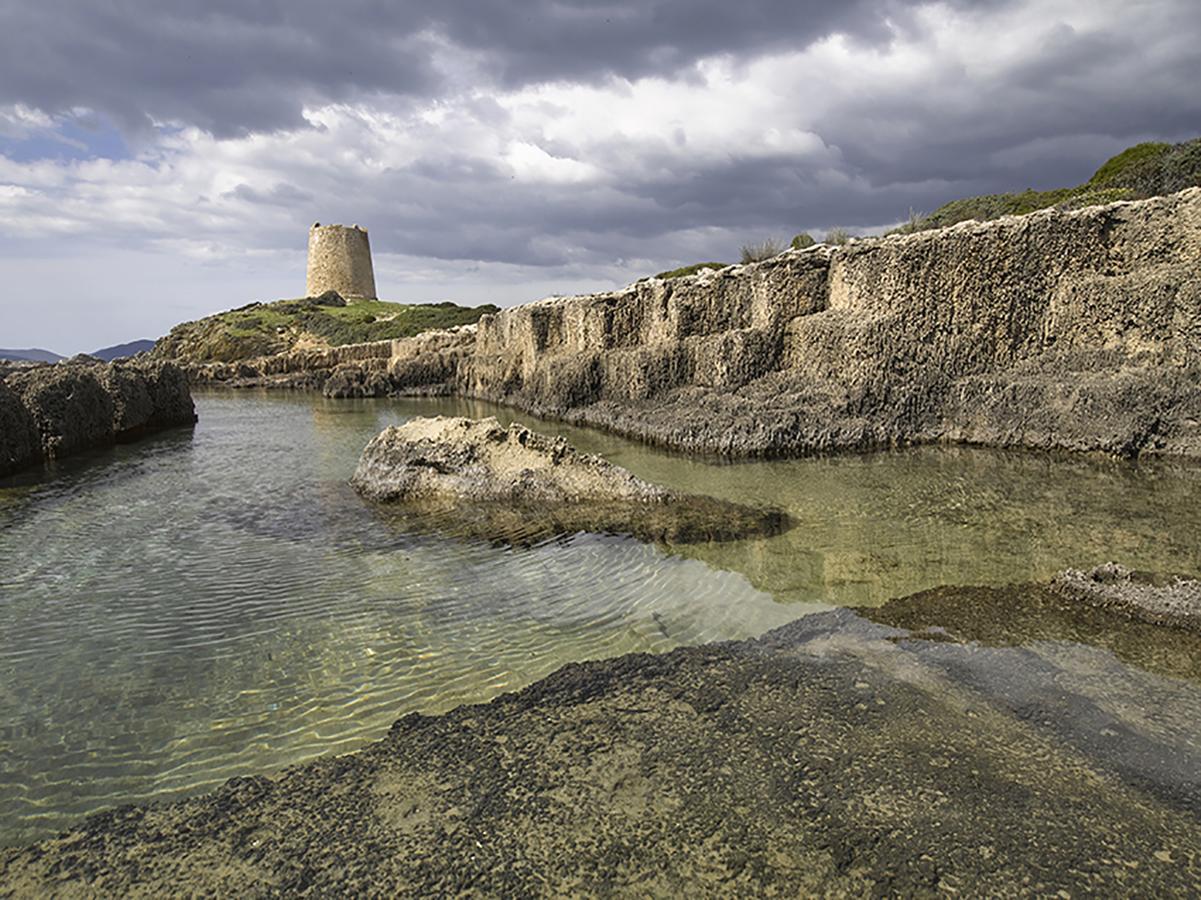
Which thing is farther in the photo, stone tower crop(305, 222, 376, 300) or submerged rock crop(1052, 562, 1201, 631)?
stone tower crop(305, 222, 376, 300)

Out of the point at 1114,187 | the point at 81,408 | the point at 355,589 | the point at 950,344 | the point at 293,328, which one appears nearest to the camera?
the point at 355,589

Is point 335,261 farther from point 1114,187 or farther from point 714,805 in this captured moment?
point 714,805

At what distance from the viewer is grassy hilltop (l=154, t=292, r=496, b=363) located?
67.4 m

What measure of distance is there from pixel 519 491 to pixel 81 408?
14.1 meters

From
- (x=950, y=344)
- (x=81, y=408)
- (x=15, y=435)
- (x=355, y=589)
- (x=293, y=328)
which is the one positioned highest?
(x=293, y=328)

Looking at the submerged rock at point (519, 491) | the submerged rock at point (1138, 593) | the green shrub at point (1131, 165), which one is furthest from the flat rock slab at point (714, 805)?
the green shrub at point (1131, 165)

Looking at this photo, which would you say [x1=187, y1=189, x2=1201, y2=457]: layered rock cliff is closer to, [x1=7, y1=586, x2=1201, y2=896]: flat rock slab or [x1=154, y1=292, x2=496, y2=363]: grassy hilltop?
[x1=7, y1=586, x2=1201, y2=896]: flat rock slab

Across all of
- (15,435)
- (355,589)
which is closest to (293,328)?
(15,435)

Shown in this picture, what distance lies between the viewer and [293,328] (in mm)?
73125

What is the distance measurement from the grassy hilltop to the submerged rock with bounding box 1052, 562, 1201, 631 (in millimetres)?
63506

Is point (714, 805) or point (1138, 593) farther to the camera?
point (1138, 593)

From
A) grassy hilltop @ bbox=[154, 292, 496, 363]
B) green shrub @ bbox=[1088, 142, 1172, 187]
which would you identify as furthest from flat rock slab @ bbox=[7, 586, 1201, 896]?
grassy hilltop @ bbox=[154, 292, 496, 363]

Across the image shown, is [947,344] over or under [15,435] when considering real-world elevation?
over

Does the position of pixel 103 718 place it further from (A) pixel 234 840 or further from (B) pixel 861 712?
(B) pixel 861 712
